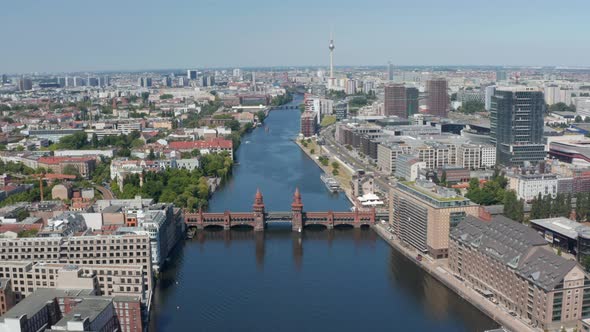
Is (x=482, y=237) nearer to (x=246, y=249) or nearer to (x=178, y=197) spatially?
(x=246, y=249)

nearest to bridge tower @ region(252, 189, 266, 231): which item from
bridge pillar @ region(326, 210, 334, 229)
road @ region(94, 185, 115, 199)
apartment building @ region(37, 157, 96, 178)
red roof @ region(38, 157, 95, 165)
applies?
bridge pillar @ region(326, 210, 334, 229)

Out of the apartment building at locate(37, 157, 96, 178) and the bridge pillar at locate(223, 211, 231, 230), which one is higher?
the apartment building at locate(37, 157, 96, 178)

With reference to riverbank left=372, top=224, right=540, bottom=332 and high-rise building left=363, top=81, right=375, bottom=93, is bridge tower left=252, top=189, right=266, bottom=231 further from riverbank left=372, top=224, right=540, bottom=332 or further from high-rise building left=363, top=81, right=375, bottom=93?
high-rise building left=363, top=81, right=375, bottom=93

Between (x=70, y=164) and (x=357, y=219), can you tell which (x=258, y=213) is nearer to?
(x=357, y=219)

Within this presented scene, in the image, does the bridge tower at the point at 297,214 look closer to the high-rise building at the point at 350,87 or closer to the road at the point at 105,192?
the road at the point at 105,192

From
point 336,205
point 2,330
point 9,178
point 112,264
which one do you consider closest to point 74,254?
point 112,264
